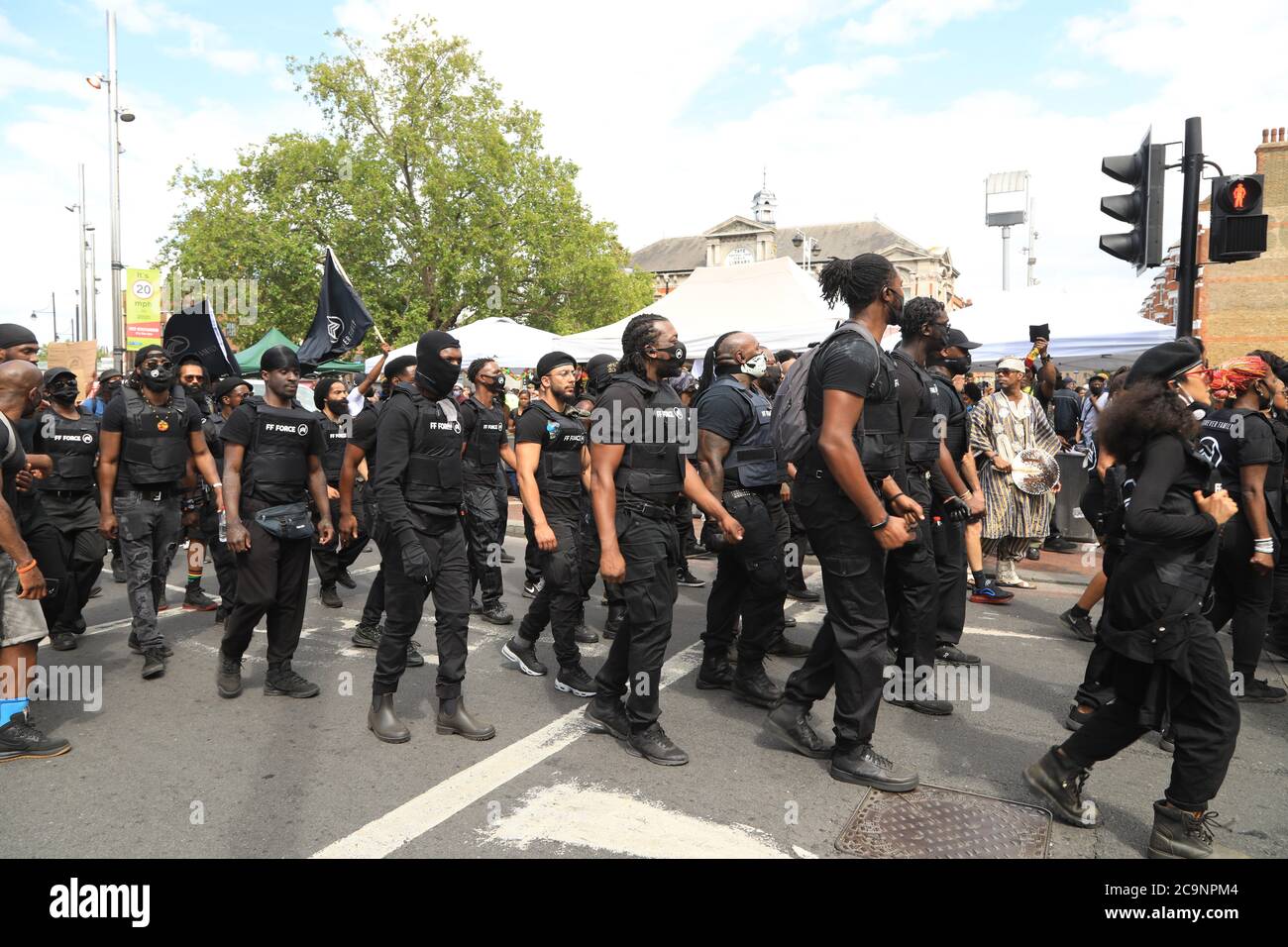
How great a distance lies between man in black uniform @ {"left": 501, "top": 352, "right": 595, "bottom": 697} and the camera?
16.6 ft

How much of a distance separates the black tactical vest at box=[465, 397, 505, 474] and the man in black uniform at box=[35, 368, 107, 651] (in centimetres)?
255

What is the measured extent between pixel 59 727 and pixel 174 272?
→ 26715 mm

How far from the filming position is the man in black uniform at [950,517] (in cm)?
514

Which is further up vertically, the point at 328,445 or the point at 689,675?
the point at 328,445

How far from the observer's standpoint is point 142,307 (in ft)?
61.7

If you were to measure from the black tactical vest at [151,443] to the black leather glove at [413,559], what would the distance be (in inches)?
99.1

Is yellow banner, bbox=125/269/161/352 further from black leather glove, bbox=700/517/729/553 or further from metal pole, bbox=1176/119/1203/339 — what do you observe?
metal pole, bbox=1176/119/1203/339

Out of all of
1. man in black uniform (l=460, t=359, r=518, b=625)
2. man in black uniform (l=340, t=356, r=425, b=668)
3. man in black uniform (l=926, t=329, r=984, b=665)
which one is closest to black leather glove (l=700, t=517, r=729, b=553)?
man in black uniform (l=926, t=329, r=984, b=665)

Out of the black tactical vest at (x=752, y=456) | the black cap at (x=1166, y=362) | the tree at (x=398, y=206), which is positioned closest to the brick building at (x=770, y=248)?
the tree at (x=398, y=206)

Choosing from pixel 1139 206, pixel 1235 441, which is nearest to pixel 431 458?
pixel 1235 441

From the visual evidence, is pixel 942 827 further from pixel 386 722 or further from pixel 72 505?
pixel 72 505
